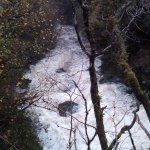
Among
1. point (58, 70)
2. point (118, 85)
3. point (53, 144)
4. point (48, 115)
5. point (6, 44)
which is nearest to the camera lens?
point (6, 44)

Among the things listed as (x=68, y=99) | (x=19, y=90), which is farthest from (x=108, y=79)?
(x=19, y=90)

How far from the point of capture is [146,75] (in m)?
16.8

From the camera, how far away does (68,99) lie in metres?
17.0

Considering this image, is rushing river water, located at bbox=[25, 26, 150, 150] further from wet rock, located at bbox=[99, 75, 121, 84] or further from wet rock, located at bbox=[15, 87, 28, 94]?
wet rock, located at bbox=[15, 87, 28, 94]

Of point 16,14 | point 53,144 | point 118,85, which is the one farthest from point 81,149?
point 16,14

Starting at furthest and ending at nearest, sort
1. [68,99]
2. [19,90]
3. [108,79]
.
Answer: [108,79] < [68,99] < [19,90]

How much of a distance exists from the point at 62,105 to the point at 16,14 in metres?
4.66

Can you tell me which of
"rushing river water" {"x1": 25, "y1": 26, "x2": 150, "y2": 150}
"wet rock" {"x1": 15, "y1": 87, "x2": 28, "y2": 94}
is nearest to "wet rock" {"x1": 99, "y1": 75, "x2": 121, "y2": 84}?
"rushing river water" {"x1": 25, "y1": 26, "x2": 150, "y2": 150}

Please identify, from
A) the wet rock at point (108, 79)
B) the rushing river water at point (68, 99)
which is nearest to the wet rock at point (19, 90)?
the rushing river water at point (68, 99)

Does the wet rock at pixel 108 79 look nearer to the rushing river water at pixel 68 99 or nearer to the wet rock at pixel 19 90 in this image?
the rushing river water at pixel 68 99

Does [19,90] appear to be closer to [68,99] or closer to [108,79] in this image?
[68,99]

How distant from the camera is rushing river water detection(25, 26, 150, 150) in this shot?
15.0m

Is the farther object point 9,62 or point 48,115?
point 48,115

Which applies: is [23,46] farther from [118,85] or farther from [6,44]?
[118,85]
